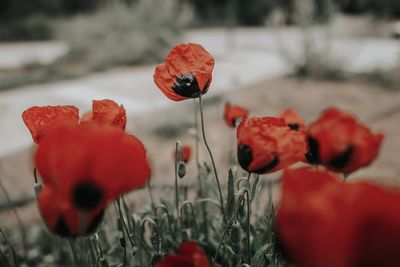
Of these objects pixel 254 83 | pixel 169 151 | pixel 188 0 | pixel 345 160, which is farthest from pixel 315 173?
pixel 188 0

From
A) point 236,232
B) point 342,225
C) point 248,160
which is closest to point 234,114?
point 236,232

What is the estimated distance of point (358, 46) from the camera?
10.4 m

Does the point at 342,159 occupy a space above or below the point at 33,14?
above

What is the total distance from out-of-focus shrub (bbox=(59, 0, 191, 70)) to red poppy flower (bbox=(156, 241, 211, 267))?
7.90 m

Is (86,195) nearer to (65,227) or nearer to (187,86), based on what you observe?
(65,227)

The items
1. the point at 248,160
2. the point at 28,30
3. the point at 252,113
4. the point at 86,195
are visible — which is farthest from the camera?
the point at 28,30

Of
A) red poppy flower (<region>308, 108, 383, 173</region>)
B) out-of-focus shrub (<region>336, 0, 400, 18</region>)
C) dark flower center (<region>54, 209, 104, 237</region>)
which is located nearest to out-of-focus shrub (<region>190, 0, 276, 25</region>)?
out-of-focus shrub (<region>336, 0, 400, 18</region>)

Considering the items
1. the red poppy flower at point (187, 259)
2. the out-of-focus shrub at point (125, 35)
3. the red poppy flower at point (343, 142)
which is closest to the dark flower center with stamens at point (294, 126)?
the red poppy flower at point (343, 142)

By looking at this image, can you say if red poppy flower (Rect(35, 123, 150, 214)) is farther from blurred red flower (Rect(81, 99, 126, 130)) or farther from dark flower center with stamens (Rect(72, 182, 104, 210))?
blurred red flower (Rect(81, 99, 126, 130))

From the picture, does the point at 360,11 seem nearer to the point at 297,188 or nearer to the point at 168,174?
the point at 168,174

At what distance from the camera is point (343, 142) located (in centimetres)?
79

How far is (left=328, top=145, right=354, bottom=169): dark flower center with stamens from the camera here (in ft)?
2.62

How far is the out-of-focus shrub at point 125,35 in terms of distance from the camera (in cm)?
868

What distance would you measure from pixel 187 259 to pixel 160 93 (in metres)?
5.40
